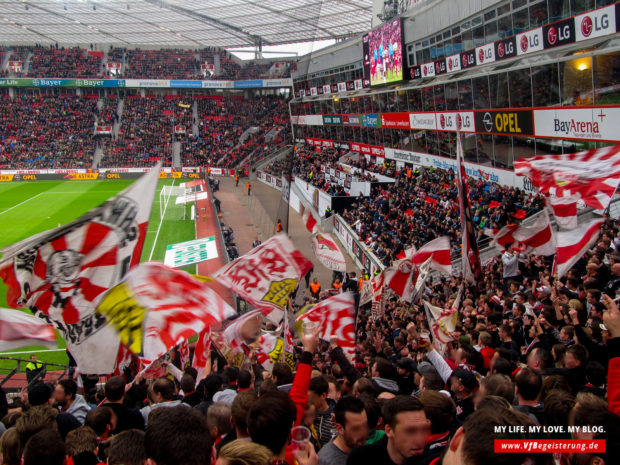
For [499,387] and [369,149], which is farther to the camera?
[369,149]

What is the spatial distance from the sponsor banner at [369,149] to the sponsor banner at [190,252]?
56.0ft

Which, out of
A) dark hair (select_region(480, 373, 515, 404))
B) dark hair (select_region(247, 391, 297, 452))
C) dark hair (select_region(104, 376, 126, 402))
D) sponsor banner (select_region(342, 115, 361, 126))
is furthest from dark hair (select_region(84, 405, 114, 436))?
sponsor banner (select_region(342, 115, 361, 126))

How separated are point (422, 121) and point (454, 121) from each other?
13.1 feet

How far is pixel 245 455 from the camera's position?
2723mm

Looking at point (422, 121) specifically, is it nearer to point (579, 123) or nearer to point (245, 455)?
point (579, 123)

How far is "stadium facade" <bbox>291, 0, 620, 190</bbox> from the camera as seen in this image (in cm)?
1733

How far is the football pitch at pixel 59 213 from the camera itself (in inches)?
1043

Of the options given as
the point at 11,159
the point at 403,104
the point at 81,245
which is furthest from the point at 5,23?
the point at 81,245

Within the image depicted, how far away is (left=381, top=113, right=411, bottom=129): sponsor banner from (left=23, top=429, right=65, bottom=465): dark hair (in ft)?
107

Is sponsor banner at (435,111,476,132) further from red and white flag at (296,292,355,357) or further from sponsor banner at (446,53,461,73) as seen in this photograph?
red and white flag at (296,292,355,357)

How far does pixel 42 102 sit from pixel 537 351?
79511 mm

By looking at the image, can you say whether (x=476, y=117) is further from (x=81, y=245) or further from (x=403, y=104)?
(x=81, y=245)

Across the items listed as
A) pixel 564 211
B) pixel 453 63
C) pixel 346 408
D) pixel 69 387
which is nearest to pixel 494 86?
pixel 453 63

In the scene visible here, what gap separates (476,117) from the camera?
2594 centimetres
